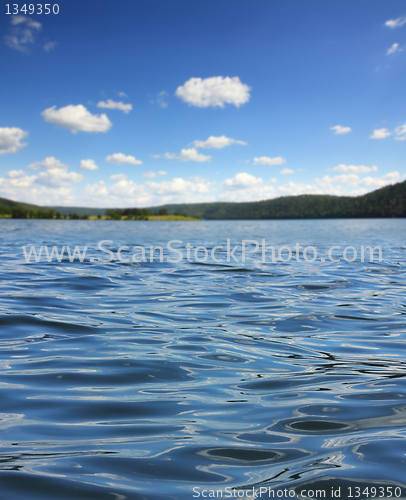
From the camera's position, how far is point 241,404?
4.04 meters

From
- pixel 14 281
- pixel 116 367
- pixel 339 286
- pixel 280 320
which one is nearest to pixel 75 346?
pixel 116 367

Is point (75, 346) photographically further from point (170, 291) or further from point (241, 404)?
point (170, 291)

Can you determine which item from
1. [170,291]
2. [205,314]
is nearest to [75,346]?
[205,314]

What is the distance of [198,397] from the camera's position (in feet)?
13.8

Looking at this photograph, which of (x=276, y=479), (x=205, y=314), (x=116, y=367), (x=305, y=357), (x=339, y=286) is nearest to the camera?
(x=276, y=479)

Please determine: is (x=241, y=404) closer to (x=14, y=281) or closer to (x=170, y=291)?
(x=170, y=291)

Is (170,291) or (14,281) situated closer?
(170,291)

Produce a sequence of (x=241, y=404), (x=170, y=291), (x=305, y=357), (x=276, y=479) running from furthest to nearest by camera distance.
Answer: (x=170, y=291), (x=305, y=357), (x=241, y=404), (x=276, y=479)

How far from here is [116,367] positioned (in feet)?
→ 16.5

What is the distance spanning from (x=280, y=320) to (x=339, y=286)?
4.88m

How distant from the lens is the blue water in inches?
110

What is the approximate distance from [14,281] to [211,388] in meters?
9.87

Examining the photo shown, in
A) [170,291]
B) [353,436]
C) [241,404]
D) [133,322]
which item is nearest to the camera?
[353,436]

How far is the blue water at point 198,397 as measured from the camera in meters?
2.80
